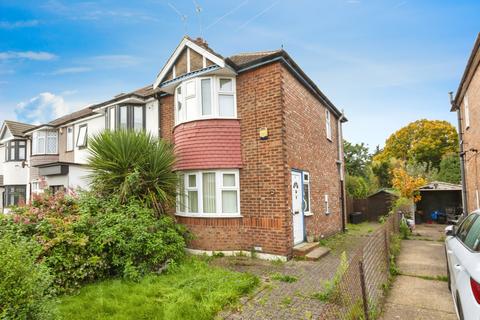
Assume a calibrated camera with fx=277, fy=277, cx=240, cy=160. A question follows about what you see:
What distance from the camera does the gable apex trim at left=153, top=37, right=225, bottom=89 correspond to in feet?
27.5

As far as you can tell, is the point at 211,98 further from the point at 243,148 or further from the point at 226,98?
the point at 243,148

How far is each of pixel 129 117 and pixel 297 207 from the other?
26.0 feet

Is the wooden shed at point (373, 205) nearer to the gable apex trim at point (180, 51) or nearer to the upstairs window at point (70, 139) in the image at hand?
the gable apex trim at point (180, 51)

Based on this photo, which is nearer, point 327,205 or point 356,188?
point 327,205

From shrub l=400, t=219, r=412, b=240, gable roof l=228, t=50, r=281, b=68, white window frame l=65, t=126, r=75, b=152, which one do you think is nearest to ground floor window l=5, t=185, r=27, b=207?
white window frame l=65, t=126, r=75, b=152

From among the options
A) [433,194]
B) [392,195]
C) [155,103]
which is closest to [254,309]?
[155,103]

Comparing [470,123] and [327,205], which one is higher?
[470,123]

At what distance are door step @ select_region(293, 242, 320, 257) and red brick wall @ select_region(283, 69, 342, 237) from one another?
86 centimetres

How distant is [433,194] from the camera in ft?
64.6

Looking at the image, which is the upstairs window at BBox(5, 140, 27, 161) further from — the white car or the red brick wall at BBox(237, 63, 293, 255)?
the white car

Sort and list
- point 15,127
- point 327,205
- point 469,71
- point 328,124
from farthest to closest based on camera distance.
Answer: point 15,127 < point 328,124 < point 327,205 < point 469,71

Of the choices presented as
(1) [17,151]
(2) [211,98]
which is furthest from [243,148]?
(1) [17,151]

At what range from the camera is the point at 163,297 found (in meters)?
5.07

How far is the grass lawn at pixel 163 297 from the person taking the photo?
443 cm
